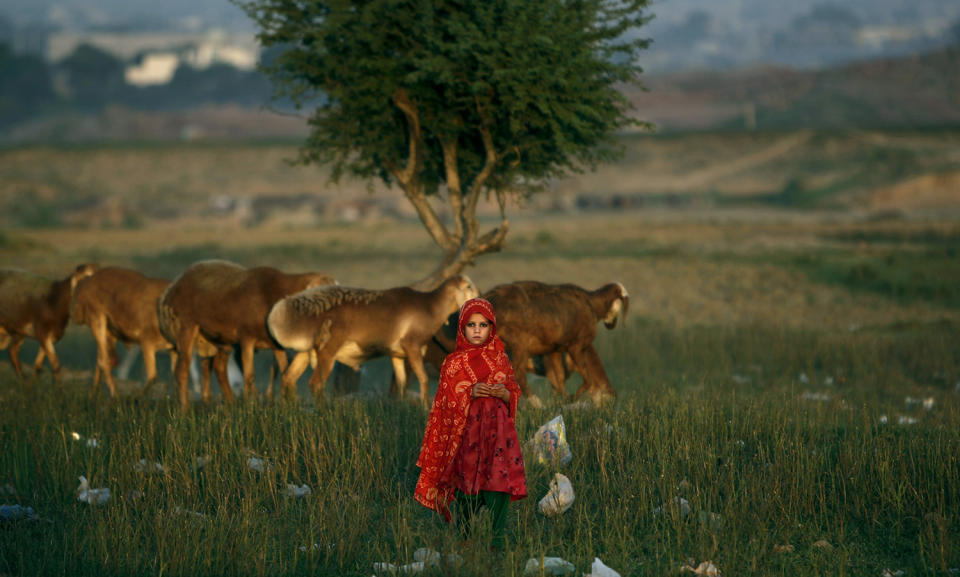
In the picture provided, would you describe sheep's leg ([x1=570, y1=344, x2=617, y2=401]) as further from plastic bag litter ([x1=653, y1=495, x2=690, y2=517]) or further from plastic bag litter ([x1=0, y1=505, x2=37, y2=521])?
plastic bag litter ([x1=0, y1=505, x2=37, y2=521])

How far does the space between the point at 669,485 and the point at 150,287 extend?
347 inches

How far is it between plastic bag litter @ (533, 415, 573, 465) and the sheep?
Answer: 3.01 meters

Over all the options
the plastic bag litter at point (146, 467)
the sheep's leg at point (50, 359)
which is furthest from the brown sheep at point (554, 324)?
the sheep's leg at point (50, 359)

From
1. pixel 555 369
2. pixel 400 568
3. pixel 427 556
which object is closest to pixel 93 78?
pixel 555 369

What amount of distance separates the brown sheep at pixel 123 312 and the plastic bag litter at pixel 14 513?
20.1 feet

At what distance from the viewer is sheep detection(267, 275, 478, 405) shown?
12.6 meters

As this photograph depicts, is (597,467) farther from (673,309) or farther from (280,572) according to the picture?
(673,309)

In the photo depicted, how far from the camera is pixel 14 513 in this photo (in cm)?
841

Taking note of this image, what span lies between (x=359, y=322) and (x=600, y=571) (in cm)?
621

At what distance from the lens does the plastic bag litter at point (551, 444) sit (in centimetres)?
943

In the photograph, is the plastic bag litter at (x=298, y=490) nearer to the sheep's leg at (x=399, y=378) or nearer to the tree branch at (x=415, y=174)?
the sheep's leg at (x=399, y=378)

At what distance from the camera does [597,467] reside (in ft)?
31.2

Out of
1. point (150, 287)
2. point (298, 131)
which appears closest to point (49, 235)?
point (150, 287)

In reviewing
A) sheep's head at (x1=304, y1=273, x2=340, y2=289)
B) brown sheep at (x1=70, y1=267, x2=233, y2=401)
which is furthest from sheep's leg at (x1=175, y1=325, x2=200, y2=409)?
sheep's head at (x1=304, y1=273, x2=340, y2=289)
